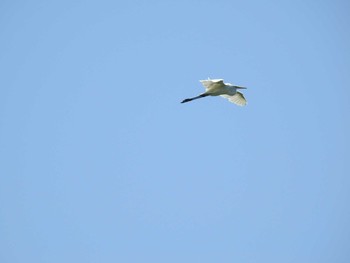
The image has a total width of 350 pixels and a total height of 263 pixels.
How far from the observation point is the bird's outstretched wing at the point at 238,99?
43156 mm

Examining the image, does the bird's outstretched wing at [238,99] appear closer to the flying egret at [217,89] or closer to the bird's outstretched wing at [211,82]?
the flying egret at [217,89]

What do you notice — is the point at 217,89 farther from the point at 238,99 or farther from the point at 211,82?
the point at 238,99

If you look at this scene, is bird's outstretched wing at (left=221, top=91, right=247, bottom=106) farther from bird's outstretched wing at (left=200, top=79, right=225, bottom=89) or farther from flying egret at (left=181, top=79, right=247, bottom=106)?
bird's outstretched wing at (left=200, top=79, right=225, bottom=89)

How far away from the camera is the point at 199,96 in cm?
4031

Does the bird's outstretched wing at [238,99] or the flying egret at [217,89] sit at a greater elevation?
the bird's outstretched wing at [238,99]

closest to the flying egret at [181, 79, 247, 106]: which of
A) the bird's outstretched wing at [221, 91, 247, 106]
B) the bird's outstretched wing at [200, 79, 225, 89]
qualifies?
the bird's outstretched wing at [200, 79, 225, 89]

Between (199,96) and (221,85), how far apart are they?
162cm

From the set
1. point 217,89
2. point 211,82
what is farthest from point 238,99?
point 211,82

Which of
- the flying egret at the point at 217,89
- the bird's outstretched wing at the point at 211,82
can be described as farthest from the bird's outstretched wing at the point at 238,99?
the bird's outstretched wing at the point at 211,82

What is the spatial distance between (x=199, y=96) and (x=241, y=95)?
12.4 feet

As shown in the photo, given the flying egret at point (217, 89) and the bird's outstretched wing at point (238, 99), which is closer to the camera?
the flying egret at point (217, 89)

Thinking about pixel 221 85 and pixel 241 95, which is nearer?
pixel 221 85

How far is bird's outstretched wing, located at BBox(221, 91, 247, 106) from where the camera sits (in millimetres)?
43156

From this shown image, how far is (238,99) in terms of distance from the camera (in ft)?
143
